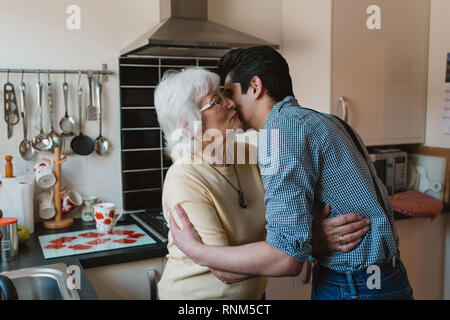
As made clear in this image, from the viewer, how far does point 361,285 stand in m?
1.10

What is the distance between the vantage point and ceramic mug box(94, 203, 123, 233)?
6.24ft

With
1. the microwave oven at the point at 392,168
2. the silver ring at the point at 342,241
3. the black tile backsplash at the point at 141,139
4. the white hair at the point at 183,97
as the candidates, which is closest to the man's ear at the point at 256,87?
the white hair at the point at 183,97

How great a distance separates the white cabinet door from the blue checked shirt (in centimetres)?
122

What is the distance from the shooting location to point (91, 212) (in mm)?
2135

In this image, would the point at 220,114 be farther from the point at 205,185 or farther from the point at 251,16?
the point at 251,16

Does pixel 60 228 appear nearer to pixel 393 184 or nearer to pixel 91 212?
pixel 91 212

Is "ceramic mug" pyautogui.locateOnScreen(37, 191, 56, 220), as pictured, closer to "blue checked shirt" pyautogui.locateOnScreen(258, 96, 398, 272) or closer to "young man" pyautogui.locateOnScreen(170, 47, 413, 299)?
"young man" pyautogui.locateOnScreen(170, 47, 413, 299)

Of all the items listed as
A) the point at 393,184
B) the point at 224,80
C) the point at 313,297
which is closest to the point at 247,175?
the point at 224,80

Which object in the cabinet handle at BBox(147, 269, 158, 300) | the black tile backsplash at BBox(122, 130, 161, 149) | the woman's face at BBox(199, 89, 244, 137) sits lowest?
the cabinet handle at BBox(147, 269, 158, 300)

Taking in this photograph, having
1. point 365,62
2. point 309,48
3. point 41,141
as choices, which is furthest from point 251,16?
point 41,141

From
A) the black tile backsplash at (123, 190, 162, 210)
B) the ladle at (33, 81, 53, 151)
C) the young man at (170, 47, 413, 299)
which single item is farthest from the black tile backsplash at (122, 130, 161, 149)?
the young man at (170, 47, 413, 299)

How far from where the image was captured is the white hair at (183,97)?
47.6 inches

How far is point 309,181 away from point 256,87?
0.99ft

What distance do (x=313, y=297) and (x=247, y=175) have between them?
1.25ft
